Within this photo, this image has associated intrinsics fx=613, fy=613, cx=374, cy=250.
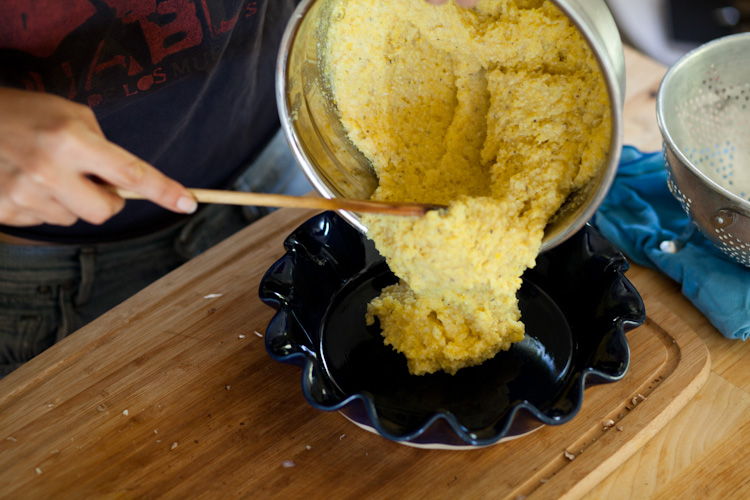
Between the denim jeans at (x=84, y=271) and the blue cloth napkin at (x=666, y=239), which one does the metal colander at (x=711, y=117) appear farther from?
the denim jeans at (x=84, y=271)

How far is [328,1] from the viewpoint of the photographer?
85 cm

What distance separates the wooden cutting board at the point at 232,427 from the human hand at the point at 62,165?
33cm

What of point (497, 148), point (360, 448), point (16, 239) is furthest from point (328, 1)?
point (16, 239)

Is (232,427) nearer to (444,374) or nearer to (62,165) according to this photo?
(444,374)

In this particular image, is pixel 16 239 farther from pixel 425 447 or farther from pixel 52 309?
pixel 425 447

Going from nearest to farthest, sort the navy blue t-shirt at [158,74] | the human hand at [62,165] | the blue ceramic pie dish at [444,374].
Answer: the human hand at [62,165], the blue ceramic pie dish at [444,374], the navy blue t-shirt at [158,74]

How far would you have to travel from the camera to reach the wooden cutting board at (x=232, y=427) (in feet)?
2.63

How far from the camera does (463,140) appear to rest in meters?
0.92

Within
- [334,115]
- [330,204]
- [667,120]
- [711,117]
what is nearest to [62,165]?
[330,204]

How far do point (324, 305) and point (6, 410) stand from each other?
19.6 inches

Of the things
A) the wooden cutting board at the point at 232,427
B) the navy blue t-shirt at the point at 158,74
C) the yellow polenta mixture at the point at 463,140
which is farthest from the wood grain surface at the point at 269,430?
the navy blue t-shirt at the point at 158,74

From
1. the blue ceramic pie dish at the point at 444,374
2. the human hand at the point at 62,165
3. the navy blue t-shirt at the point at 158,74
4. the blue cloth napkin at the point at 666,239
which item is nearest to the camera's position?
the human hand at the point at 62,165

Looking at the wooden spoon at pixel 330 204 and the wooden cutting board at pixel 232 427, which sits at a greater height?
the wooden spoon at pixel 330 204

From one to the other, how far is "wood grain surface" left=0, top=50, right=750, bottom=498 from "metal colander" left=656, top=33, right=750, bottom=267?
0.19 m
